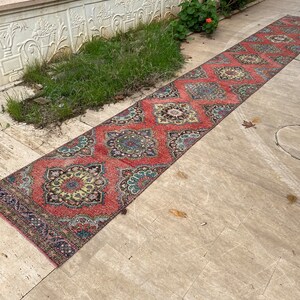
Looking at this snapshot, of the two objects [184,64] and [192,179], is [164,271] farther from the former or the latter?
[184,64]

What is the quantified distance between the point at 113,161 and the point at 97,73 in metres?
1.81

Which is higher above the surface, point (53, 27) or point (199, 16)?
point (53, 27)

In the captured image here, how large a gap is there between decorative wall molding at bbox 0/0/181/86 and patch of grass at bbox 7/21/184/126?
0.16m

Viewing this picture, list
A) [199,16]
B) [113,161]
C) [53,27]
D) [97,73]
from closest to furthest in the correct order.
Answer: [113,161] < [97,73] < [53,27] < [199,16]

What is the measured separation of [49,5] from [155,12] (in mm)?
2699

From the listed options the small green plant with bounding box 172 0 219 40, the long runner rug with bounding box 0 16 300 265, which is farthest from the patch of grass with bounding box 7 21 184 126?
the small green plant with bounding box 172 0 219 40

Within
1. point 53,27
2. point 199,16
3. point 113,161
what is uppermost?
point 53,27

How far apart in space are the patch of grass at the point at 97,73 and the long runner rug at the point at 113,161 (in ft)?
1.21

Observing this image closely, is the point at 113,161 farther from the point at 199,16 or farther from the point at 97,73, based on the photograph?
the point at 199,16

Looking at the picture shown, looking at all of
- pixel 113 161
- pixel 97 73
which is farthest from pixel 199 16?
pixel 113 161

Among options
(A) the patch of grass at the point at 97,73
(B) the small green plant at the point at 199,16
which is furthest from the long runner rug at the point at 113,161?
(B) the small green plant at the point at 199,16

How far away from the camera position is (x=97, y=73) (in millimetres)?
4316

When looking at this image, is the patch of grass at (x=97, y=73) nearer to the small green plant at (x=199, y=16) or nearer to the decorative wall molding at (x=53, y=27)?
the decorative wall molding at (x=53, y=27)

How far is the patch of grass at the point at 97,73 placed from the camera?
3729 mm
